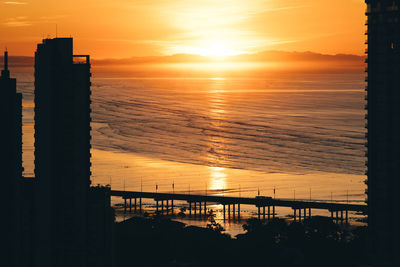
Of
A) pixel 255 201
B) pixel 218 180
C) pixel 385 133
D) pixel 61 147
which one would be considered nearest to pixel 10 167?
pixel 61 147

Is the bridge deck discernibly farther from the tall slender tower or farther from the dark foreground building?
the tall slender tower

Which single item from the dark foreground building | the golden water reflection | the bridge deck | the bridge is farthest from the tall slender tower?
the golden water reflection

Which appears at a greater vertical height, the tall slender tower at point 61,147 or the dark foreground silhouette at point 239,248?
the tall slender tower at point 61,147

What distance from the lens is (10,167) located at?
96.3 meters

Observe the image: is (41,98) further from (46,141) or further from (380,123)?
(380,123)

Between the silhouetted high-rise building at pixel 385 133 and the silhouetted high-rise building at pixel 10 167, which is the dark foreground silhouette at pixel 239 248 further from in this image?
the silhouetted high-rise building at pixel 385 133

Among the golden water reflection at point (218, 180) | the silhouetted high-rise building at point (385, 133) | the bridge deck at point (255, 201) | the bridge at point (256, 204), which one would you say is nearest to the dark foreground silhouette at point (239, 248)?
the silhouetted high-rise building at point (385, 133)

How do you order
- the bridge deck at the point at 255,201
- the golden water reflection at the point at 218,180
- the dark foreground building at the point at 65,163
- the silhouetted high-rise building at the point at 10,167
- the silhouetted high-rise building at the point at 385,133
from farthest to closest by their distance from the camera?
the golden water reflection at the point at 218,180, the bridge deck at the point at 255,201, the silhouetted high-rise building at the point at 10,167, the dark foreground building at the point at 65,163, the silhouetted high-rise building at the point at 385,133

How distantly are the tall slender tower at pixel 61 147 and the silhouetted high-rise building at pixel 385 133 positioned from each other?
114 ft

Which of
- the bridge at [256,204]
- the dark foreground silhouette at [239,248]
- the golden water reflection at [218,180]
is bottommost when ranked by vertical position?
the dark foreground silhouette at [239,248]

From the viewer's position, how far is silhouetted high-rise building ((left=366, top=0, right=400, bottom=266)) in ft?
280

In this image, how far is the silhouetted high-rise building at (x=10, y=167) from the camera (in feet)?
308

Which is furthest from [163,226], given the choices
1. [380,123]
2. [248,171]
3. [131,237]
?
[248,171]

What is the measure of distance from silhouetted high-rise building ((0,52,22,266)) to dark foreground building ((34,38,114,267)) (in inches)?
178
